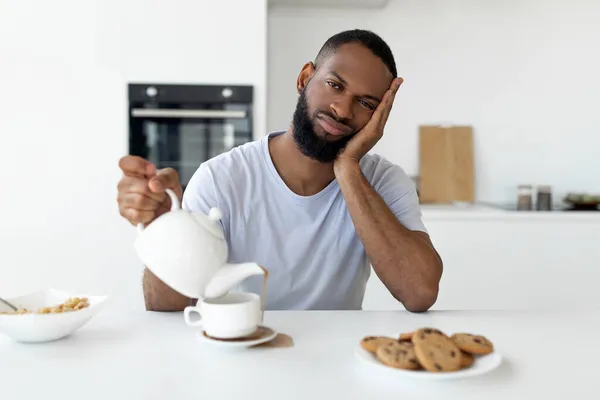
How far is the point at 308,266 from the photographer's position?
1.55 metres

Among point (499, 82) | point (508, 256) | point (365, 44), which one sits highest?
point (499, 82)

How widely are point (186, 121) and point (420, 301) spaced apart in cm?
178

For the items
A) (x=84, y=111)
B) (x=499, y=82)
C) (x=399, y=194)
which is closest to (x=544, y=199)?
(x=499, y=82)

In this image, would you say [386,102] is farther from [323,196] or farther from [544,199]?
[544,199]

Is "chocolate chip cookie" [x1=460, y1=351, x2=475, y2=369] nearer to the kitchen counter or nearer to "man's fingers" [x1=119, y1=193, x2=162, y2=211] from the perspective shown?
"man's fingers" [x1=119, y1=193, x2=162, y2=211]

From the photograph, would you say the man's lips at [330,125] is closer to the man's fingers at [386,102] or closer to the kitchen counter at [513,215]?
the man's fingers at [386,102]

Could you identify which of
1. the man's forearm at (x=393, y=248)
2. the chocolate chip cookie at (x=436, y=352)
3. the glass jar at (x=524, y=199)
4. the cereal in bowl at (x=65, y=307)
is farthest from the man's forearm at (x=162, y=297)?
the glass jar at (x=524, y=199)

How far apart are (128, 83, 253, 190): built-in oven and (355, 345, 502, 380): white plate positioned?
77.3 inches

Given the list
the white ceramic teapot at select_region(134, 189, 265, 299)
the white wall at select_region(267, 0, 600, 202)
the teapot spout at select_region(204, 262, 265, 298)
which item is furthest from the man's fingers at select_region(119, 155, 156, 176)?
the white wall at select_region(267, 0, 600, 202)

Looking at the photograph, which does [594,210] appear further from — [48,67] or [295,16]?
[48,67]

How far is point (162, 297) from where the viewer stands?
129cm

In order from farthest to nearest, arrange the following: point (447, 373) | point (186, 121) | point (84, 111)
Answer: point (186, 121) < point (84, 111) < point (447, 373)

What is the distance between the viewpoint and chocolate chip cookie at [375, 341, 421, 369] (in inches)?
35.2

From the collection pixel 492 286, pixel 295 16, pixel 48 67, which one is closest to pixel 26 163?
pixel 48 67
